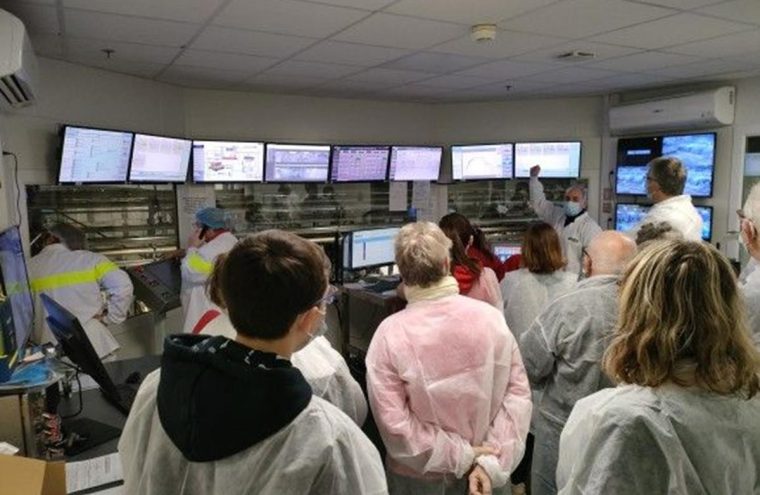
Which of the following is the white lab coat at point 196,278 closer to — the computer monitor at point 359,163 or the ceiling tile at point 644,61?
the computer monitor at point 359,163

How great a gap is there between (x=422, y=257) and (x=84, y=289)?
232 centimetres

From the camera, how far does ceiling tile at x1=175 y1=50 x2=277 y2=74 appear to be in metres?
3.44

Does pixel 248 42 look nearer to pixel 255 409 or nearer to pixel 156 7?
pixel 156 7

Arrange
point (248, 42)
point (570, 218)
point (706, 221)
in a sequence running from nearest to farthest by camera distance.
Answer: point (248, 42)
point (706, 221)
point (570, 218)

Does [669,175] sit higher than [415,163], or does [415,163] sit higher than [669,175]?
[415,163]

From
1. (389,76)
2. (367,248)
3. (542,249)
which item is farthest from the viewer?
(367,248)

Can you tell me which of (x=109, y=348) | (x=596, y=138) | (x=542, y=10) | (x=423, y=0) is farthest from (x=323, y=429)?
(x=596, y=138)

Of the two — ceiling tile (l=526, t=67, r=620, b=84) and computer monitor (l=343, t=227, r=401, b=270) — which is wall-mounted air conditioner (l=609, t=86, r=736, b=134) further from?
computer monitor (l=343, t=227, r=401, b=270)

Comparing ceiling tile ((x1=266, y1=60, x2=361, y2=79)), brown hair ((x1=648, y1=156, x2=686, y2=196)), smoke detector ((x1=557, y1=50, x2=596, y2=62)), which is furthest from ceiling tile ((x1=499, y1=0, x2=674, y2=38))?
ceiling tile ((x1=266, y1=60, x2=361, y2=79))

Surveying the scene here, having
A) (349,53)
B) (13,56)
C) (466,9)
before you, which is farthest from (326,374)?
(349,53)

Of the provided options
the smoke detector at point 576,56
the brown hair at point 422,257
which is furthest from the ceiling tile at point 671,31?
the brown hair at point 422,257

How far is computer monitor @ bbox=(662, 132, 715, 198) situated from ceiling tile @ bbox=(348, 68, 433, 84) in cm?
224

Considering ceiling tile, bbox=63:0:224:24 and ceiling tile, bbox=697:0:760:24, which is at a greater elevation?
ceiling tile, bbox=697:0:760:24

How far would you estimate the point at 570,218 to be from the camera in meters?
4.96
